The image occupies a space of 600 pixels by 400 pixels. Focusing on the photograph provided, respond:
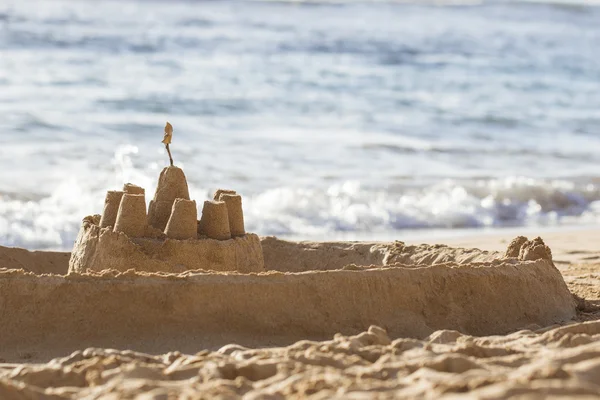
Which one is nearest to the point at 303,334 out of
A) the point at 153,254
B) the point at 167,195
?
the point at 153,254

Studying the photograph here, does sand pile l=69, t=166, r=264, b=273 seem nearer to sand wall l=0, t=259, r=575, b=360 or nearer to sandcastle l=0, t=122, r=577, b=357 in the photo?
sandcastle l=0, t=122, r=577, b=357

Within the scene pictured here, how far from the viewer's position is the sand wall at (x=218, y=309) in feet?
17.9

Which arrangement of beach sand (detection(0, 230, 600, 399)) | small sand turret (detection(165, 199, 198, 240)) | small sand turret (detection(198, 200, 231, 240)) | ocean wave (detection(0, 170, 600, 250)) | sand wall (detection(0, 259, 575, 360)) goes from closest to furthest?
beach sand (detection(0, 230, 600, 399)) < sand wall (detection(0, 259, 575, 360)) < small sand turret (detection(165, 199, 198, 240)) < small sand turret (detection(198, 200, 231, 240)) < ocean wave (detection(0, 170, 600, 250))

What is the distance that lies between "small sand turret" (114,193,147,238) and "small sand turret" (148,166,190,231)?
34 centimetres

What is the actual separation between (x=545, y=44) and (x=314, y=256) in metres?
25.6

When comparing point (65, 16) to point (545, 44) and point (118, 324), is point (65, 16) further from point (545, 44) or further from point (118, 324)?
point (118, 324)

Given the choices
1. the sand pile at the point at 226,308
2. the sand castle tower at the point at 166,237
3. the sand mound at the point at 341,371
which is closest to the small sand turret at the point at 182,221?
the sand castle tower at the point at 166,237

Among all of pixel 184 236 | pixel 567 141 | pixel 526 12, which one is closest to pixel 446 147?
pixel 567 141

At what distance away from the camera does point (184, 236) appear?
21.2ft

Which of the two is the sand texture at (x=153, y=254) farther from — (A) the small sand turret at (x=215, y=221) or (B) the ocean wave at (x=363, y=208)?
(B) the ocean wave at (x=363, y=208)

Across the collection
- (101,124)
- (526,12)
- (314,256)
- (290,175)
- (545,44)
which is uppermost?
(526,12)

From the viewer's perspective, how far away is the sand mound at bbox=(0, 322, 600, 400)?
4.03 meters

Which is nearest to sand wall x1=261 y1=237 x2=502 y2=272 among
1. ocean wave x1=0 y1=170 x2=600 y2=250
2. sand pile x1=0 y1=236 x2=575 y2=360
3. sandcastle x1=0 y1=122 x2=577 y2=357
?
sandcastle x1=0 y1=122 x2=577 y2=357

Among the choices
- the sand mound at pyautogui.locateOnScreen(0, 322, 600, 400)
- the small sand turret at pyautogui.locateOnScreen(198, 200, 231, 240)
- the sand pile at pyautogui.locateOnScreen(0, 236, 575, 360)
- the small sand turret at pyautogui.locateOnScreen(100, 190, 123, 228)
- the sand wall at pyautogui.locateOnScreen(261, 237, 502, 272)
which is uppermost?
the small sand turret at pyautogui.locateOnScreen(100, 190, 123, 228)
